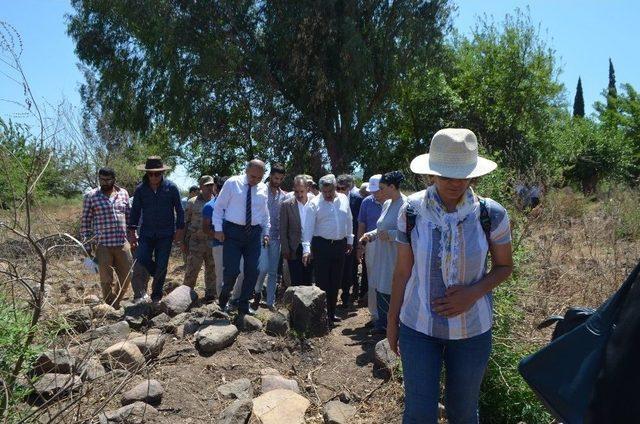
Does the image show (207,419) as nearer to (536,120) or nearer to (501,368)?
(501,368)

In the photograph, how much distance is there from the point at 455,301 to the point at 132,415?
266 centimetres

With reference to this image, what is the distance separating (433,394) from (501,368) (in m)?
1.59

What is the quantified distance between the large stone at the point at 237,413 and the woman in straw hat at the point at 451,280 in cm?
173

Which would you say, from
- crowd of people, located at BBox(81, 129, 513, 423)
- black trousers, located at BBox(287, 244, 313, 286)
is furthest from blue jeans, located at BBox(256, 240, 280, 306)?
black trousers, located at BBox(287, 244, 313, 286)

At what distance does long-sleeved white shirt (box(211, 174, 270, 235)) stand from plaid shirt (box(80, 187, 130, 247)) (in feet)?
4.61

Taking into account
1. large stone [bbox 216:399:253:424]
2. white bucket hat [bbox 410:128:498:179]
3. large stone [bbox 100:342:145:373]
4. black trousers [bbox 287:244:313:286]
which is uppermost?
white bucket hat [bbox 410:128:498:179]

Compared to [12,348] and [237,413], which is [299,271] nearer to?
[237,413]

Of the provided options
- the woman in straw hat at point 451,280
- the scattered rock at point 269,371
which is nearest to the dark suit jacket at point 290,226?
the scattered rock at point 269,371

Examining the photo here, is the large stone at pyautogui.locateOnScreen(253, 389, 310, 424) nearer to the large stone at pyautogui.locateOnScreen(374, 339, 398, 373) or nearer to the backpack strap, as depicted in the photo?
the large stone at pyautogui.locateOnScreen(374, 339, 398, 373)

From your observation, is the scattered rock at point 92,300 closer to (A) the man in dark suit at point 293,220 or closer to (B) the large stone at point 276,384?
(B) the large stone at point 276,384


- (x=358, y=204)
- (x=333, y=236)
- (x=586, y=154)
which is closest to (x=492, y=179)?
(x=333, y=236)

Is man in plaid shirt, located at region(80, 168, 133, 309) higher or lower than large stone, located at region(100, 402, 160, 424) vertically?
higher

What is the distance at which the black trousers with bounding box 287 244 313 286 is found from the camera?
7.86m

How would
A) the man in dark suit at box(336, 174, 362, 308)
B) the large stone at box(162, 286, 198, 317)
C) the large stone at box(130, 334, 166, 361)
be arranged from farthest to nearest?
the man in dark suit at box(336, 174, 362, 308) < the large stone at box(162, 286, 198, 317) < the large stone at box(130, 334, 166, 361)
